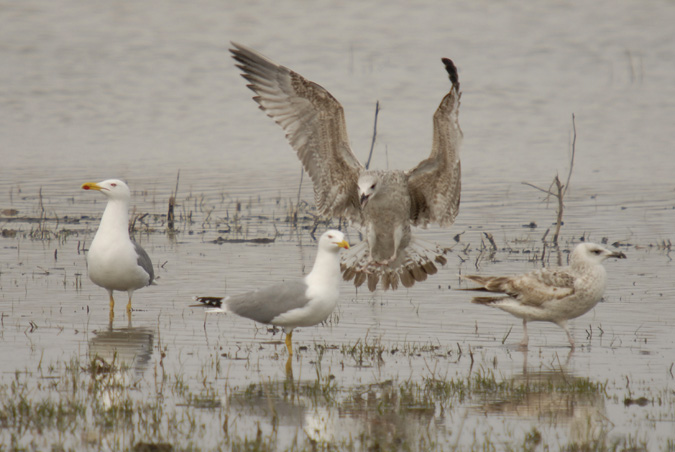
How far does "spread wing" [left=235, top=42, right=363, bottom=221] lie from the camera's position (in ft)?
35.2

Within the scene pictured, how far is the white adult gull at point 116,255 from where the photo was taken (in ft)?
29.7

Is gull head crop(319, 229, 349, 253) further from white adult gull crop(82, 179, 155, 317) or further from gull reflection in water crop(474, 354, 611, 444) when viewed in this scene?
white adult gull crop(82, 179, 155, 317)

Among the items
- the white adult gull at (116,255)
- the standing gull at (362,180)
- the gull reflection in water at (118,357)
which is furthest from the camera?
the standing gull at (362,180)

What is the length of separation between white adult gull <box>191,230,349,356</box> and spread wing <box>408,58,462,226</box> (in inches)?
A: 99.0

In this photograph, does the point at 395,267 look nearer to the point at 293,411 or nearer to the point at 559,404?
the point at 559,404

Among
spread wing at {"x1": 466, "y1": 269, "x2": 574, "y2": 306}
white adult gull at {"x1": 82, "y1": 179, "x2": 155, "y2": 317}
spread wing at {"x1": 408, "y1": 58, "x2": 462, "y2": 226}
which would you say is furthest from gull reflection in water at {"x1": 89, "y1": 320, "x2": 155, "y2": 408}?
spread wing at {"x1": 408, "y1": 58, "x2": 462, "y2": 226}

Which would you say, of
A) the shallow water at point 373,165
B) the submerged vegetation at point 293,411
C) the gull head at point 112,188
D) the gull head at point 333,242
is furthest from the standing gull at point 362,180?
the submerged vegetation at point 293,411

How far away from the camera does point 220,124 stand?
26391mm

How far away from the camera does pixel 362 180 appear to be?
1030 centimetres

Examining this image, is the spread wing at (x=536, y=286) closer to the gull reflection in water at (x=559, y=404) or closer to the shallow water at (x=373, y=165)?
the shallow water at (x=373, y=165)

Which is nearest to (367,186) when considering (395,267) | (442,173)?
(442,173)

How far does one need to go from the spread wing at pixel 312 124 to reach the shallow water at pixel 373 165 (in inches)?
49.2

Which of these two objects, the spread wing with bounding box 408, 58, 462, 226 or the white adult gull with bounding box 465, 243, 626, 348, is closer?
the white adult gull with bounding box 465, 243, 626, 348

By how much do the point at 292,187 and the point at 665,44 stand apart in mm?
19349
